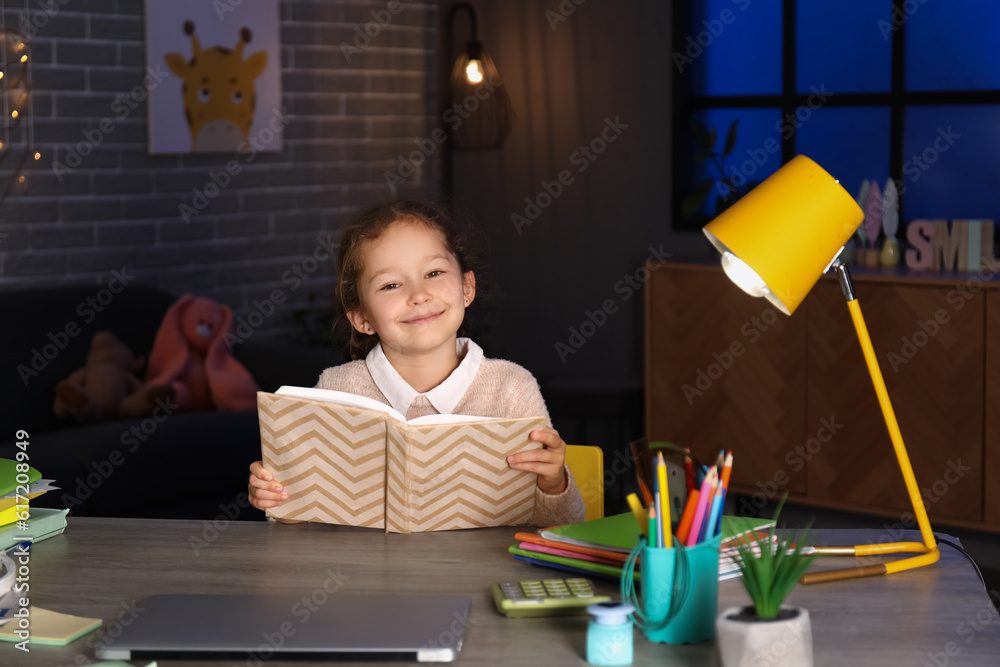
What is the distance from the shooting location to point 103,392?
10.8 ft

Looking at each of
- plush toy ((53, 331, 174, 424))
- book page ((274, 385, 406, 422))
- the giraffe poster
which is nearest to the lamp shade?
A: book page ((274, 385, 406, 422))

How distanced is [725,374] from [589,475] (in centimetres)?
213

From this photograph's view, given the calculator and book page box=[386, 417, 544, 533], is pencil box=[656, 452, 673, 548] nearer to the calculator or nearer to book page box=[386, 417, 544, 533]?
the calculator

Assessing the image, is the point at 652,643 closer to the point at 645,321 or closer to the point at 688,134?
the point at 645,321

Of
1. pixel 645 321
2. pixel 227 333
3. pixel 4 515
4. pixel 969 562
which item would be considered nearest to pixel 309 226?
pixel 227 333

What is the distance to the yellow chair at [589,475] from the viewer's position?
1.71 m

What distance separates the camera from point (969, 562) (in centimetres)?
139

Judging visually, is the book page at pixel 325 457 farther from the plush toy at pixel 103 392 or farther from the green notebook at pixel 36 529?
the plush toy at pixel 103 392

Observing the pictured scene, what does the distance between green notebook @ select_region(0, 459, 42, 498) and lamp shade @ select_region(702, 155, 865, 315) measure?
930 millimetres

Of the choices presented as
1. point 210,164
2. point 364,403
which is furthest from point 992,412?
point 210,164

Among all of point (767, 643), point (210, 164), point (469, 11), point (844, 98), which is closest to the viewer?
point (767, 643)

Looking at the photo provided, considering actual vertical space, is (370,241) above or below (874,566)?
above

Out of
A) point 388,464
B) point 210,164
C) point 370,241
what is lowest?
point 388,464

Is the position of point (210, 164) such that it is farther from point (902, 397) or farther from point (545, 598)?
point (545, 598)
